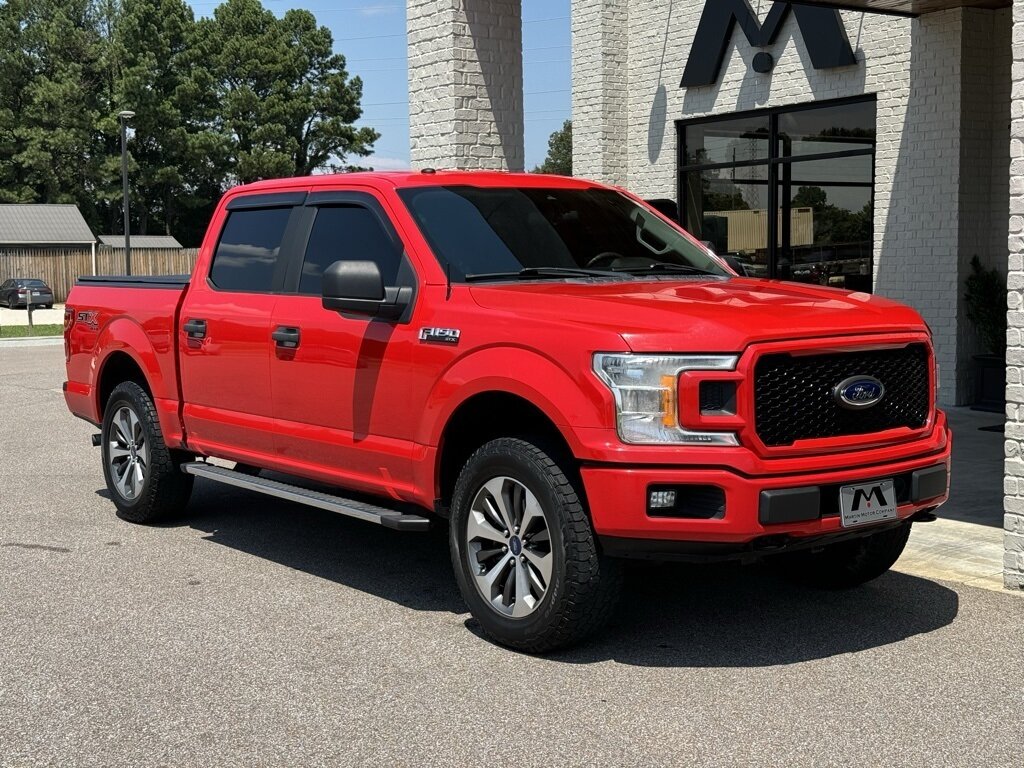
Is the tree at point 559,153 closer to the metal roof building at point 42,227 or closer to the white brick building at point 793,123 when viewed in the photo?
the metal roof building at point 42,227

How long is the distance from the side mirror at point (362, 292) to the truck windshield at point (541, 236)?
11.6 inches

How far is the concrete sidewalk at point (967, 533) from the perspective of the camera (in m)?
6.79

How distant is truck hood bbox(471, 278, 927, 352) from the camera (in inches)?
198

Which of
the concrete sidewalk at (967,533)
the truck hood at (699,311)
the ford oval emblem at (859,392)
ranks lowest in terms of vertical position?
the concrete sidewalk at (967,533)

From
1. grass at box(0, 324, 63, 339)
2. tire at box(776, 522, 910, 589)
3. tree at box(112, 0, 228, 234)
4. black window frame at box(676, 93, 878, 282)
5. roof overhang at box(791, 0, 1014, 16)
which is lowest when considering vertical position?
tire at box(776, 522, 910, 589)

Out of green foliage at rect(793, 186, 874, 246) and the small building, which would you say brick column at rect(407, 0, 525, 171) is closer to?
green foliage at rect(793, 186, 874, 246)

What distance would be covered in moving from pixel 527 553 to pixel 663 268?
1.87 m

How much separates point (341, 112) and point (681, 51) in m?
63.9

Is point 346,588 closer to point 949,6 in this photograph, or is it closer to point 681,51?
point 949,6

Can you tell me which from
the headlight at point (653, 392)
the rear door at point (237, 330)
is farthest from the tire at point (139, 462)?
the headlight at point (653, 392)

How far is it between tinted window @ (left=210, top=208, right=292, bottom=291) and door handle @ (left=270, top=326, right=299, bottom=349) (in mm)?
403

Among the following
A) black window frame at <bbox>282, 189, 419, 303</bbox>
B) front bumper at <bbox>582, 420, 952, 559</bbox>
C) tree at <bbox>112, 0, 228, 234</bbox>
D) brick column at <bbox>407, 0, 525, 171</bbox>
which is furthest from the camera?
tree at <bbox>112, 0, 228, 234</bbox>

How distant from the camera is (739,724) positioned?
4621mm

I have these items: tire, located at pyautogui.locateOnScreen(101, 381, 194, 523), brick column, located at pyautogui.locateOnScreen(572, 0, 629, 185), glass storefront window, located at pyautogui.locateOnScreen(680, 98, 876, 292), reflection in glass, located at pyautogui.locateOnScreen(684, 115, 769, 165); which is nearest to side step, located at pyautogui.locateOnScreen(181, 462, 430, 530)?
tire, located at pyautogui.locateOnScreen(101, 381, 194, 523)
